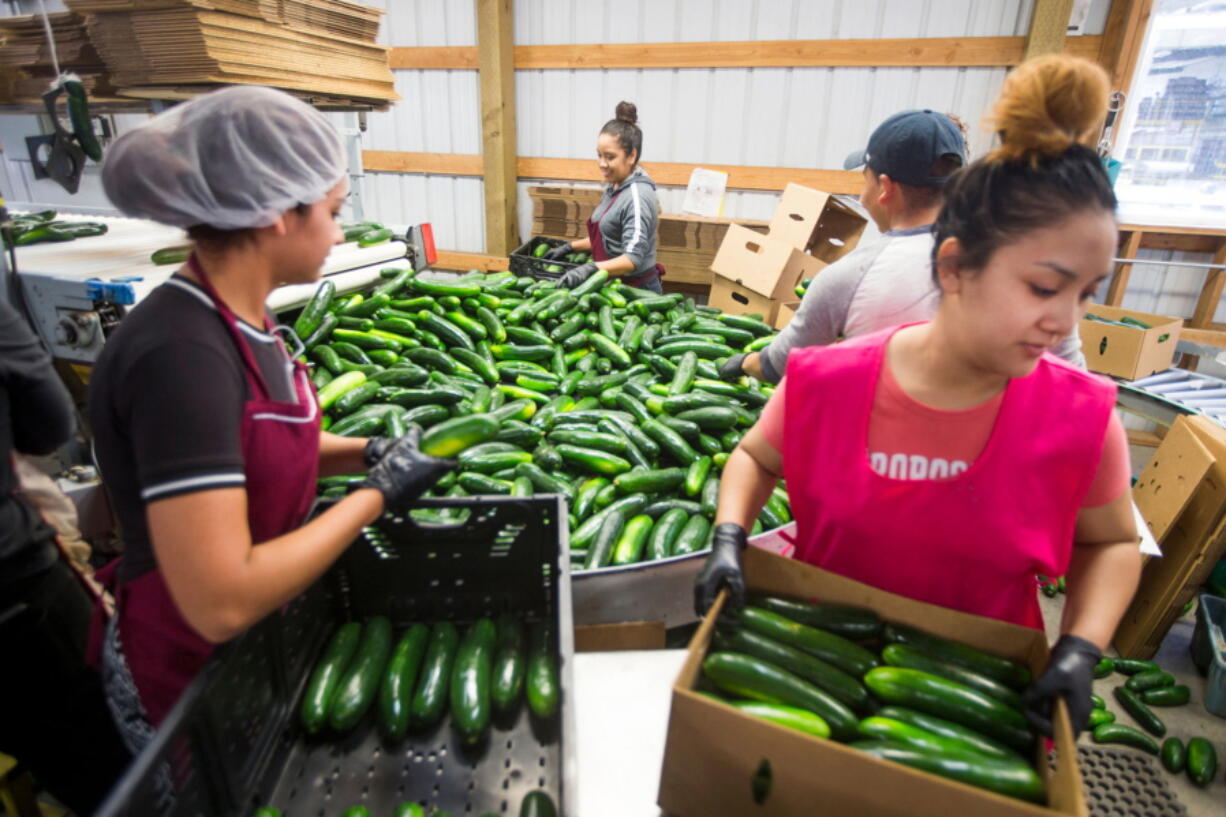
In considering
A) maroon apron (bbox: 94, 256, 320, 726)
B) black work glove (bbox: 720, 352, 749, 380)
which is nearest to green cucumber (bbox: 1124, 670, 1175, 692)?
black work glove (bbox: 720, 352, 749, 380)

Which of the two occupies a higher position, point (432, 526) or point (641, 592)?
point (432, 526)

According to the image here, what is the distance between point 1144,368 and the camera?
464 cm

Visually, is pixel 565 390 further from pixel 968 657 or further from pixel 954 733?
pixel 954 733

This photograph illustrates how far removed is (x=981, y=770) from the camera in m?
0.92

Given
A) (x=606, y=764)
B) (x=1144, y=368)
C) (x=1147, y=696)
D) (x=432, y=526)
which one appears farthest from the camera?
(x=1144, y=368)

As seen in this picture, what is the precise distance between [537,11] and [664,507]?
6870 mm

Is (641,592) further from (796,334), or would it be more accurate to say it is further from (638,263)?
(638,263)

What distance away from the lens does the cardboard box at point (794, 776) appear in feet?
2.61

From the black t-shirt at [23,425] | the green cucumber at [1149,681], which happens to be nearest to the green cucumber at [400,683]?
the black t-shirt at [23,425]

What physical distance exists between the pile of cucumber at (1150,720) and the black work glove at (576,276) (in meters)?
3.46

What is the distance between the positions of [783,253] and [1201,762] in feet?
11.3

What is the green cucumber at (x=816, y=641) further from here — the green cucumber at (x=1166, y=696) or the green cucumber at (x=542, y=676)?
the green cucumber at (x=1166, y=696)

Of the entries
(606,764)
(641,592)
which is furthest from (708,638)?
(641,592)

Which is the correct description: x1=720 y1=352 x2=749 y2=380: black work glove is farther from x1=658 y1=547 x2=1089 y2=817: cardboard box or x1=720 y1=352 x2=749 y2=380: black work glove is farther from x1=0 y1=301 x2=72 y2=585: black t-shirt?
x1=0 y1=301 x2=72 y2=585: black t-shirt
